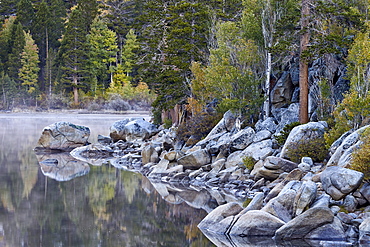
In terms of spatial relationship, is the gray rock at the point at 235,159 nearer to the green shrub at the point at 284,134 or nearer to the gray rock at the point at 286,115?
the green shrub at the point at 284,134

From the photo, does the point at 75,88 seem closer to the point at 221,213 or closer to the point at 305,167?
the point at 305,167

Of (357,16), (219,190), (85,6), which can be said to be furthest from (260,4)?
(85,6)

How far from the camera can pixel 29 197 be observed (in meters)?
19.2

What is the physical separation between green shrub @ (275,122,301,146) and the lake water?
18.8 ft

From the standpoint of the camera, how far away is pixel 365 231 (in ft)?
41.3

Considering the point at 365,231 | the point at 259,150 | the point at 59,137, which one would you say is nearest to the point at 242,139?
the point at 259,150

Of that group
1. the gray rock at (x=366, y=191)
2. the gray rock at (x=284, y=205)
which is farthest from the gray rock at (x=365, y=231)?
the gray rock at (x=284, y=205)

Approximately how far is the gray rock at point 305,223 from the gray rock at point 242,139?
10406 mm

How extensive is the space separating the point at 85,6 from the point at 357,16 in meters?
58.2

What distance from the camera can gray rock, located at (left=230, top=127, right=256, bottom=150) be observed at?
23.4m

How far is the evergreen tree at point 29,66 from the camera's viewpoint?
249ft

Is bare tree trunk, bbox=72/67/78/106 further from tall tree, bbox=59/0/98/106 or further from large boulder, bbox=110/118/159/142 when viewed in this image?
large boulder, bbox=110/118/159/142

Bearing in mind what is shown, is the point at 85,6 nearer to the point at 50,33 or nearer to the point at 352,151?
the point at 50,33

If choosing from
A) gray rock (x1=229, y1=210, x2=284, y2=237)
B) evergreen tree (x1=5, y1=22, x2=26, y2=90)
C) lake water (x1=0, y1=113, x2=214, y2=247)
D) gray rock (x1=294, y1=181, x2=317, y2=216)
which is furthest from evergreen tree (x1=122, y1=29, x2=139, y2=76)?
gray rock (x1=229, y1=210, x2=284, y2=237)
